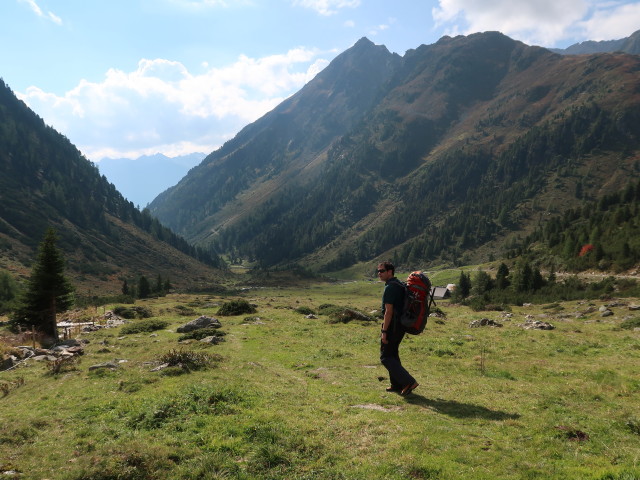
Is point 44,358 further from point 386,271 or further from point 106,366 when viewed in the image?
point 386,271

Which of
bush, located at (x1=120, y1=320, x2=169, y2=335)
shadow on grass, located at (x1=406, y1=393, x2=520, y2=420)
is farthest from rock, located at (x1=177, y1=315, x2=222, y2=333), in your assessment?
shadow on grass, located at (x1=406, y1=393, x2=520, y2=420)

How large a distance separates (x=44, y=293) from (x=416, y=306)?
119 ft

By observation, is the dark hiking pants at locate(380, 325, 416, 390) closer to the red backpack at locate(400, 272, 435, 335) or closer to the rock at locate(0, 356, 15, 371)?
the red backpack at locate(400, 272, 435, 335)

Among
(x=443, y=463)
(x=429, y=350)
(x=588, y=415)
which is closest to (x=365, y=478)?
(x=443, y=463)

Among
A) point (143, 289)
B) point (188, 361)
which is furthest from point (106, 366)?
point (143, 289)

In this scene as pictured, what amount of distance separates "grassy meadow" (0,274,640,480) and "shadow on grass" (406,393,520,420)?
7 cm

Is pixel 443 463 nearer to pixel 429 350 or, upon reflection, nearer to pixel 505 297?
pixel 429 350

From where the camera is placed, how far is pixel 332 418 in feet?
37.4

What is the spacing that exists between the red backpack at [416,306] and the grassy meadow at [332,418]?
9.02 feet

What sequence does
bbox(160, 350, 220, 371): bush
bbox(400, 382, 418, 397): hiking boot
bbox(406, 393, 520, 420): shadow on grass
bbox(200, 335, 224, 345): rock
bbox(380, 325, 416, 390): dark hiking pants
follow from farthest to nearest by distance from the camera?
bbox(200, 335, 224, 345): rock
bbox(160, 350, 220, 371): bush
bbox(400, 382, 418, 397): hiking boot
bbox(380, 325, 416, 390): dark hiking pants
bbox(406, 393, 520, 420): shadow on grass

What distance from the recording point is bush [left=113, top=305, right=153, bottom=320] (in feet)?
164

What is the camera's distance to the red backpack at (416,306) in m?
12.7

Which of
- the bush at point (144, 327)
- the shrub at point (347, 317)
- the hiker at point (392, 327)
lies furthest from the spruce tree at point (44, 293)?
the hiker at point (392, 327)

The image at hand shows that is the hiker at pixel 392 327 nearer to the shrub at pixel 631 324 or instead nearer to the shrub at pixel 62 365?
the shrub at pixel 62 365
